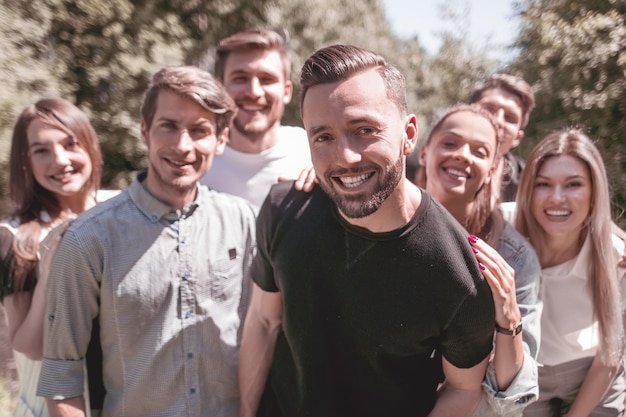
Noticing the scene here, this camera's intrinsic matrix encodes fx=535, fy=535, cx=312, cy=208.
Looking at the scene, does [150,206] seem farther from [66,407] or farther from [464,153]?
[464,153]

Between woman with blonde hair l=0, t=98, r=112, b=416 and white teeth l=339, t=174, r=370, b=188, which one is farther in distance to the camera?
woman with blonde hair l=0, t=98, r=112, b=416

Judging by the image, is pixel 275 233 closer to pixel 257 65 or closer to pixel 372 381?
pixel 372 381

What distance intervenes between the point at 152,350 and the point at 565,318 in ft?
6.81

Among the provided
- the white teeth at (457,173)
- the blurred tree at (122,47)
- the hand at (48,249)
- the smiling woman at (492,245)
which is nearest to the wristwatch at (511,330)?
the smiling woman at (492,245)

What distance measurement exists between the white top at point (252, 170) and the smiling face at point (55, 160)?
738 mm

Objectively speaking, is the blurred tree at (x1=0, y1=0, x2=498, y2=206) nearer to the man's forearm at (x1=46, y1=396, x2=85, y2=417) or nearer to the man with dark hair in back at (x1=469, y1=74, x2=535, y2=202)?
the man's forearm at (x1=46, y1=396, x2=85, y2=417)

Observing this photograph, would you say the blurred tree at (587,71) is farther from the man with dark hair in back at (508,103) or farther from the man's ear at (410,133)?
the man's ear at (410,133)

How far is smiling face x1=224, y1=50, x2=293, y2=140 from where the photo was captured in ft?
11.4

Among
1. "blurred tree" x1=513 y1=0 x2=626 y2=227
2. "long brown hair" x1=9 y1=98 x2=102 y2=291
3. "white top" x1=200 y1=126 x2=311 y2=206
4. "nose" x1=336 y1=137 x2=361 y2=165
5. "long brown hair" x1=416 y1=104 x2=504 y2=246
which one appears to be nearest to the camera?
"nose" x1=336 y1=137 x2=361 y2=165

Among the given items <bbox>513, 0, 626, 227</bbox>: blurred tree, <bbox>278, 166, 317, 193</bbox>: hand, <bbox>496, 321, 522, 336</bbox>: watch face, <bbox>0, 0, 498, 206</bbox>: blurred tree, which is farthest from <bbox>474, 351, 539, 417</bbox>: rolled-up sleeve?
<bbox>0, 0, 498, 206</bbox>: blurred tree

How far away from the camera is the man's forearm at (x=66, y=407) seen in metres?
2.16

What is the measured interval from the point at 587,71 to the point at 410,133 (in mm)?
5342

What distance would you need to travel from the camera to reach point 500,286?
1935 millimetres

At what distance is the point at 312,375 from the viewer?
2.12 meters
